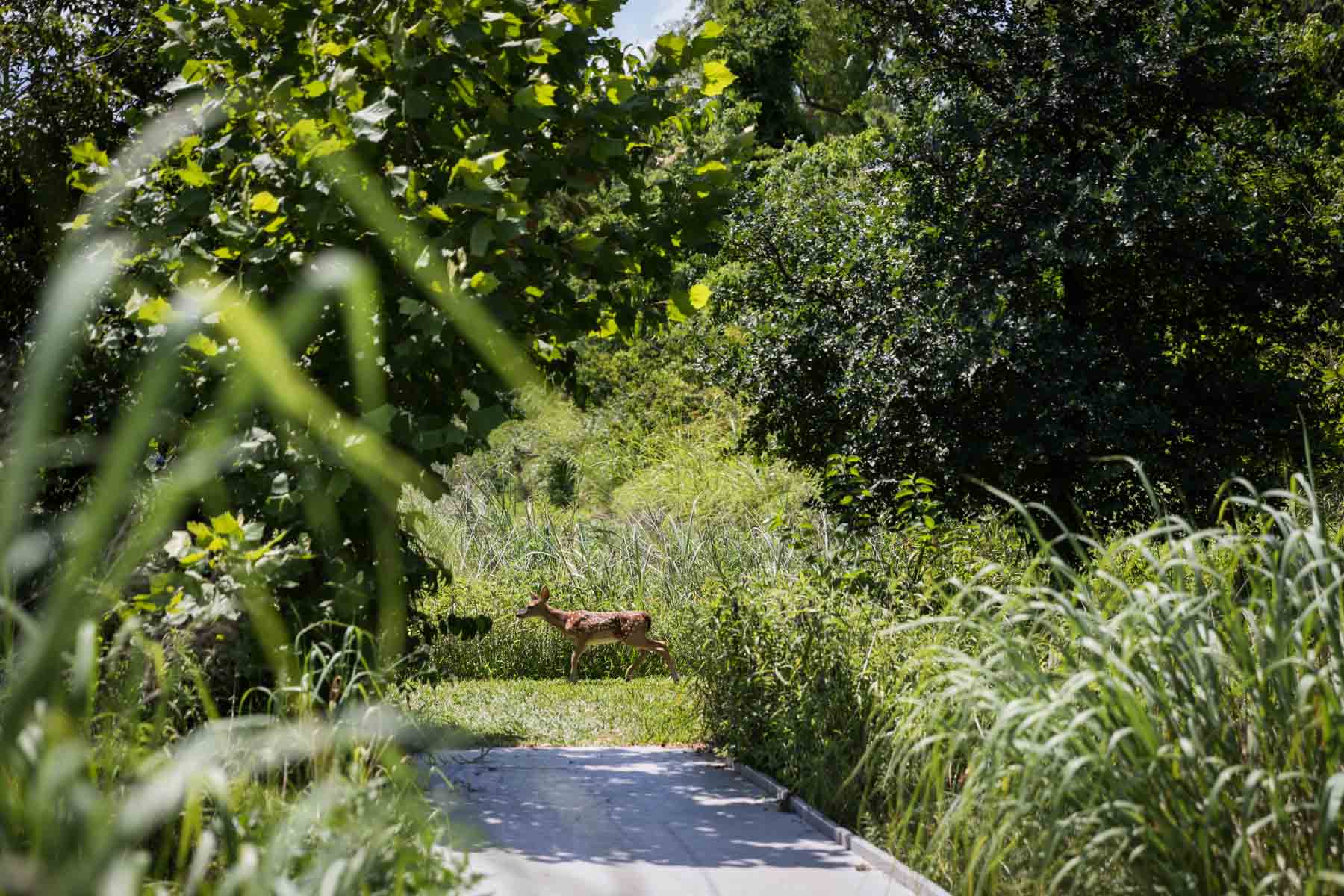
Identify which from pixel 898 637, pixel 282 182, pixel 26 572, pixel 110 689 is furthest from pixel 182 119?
pixel 898 637

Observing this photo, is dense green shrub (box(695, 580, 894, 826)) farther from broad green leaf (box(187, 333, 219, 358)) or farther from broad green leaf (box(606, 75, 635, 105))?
broad green leaf (box(187, 333, 219, 358))

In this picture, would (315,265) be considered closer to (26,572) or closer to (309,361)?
(309,361)

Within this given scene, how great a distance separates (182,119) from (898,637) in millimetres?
4431

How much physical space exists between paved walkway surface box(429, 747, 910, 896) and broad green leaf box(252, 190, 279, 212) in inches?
92.3

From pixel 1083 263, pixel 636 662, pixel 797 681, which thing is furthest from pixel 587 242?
pixel 636 662

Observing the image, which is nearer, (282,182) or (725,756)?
(282,182)

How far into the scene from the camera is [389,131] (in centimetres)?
584

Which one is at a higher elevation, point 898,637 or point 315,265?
point 315,265

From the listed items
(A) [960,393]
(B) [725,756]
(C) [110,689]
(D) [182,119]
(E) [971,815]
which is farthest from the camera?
(A) [960,393]

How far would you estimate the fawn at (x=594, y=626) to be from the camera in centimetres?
1133

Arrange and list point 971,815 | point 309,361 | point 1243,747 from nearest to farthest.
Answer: point 1243,747 < point 971,815 < point 309,361

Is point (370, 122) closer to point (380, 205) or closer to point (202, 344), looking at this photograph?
point (380, 205)

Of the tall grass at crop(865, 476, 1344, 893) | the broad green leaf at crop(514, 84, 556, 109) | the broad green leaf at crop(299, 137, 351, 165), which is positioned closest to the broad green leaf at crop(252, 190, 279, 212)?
the broad green leaf at crop(299, 137, 351, 165)

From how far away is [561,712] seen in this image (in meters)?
10.0
